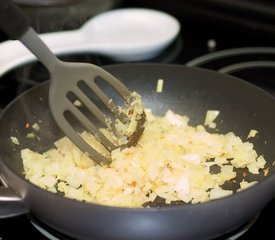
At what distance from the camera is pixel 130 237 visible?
595mm

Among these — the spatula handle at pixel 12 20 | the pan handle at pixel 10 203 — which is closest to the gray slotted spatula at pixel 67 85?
the spatula handle at pixel 12 20

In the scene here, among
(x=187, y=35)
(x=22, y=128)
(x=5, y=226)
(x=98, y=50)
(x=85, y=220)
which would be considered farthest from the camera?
(x=187, y=35)

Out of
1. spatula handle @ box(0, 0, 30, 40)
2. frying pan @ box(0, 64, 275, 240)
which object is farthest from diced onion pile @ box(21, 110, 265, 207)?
spatula handle @ box(0, 0, 30, 40)

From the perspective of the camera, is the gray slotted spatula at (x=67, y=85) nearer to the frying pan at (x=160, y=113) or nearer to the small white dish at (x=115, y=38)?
the frying pan at (x=160, y=113)

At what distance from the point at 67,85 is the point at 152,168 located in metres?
0.17

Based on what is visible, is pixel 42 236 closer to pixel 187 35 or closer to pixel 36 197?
pixel 36 197

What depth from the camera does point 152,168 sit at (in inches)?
29.3

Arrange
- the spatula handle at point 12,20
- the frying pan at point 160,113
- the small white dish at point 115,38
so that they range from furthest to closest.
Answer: the small white dish at point 115,38 → the spatula handle at point 12,20 → the frying pan at point 160,113

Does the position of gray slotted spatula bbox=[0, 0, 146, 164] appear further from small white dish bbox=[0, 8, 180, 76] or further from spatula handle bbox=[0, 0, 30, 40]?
small white dish bbox=[0, 8, 180, 76]

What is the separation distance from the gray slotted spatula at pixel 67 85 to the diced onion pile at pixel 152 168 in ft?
0.10

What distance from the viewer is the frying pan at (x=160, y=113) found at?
0.58 metres

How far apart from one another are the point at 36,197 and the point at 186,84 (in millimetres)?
392

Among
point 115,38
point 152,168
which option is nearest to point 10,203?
point 152,168

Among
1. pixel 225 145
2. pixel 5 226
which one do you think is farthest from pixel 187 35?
pixel 5 226
